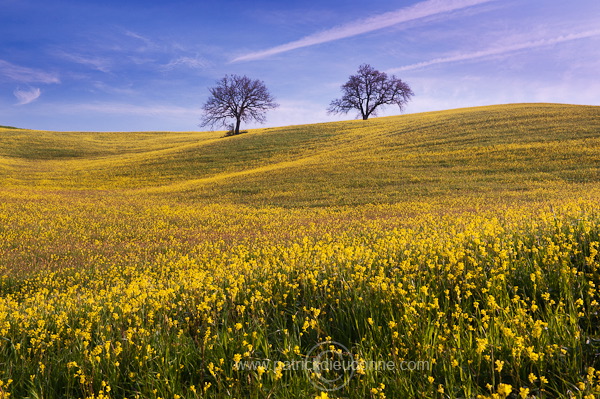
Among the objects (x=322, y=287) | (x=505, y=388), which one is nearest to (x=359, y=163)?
(x=322, y=287)

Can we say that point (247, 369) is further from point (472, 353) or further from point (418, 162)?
point (418, 162)

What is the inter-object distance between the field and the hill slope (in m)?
0.37

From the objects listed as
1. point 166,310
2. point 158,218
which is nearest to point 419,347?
point 166,310

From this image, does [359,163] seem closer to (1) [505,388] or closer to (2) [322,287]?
(2) [322,287]

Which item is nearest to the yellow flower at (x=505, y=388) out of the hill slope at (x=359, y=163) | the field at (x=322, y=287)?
the field at (x=322, y=287)

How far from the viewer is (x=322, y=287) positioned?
4.72 m

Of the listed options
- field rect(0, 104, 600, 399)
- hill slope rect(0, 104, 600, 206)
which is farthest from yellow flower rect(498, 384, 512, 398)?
hill slope rect(0, 104, 600, 206)

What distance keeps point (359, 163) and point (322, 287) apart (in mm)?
28402

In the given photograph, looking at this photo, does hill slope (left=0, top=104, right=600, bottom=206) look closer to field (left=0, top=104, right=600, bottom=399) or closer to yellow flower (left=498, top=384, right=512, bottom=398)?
field (left=0, top=104, right=600, bottom=399)

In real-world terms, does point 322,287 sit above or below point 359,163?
below

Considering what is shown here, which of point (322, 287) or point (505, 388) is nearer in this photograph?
point (505, 388)

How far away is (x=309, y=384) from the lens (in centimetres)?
278

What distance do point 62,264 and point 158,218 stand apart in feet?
24.6

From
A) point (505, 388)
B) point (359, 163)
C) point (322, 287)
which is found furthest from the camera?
point (359, 163)
